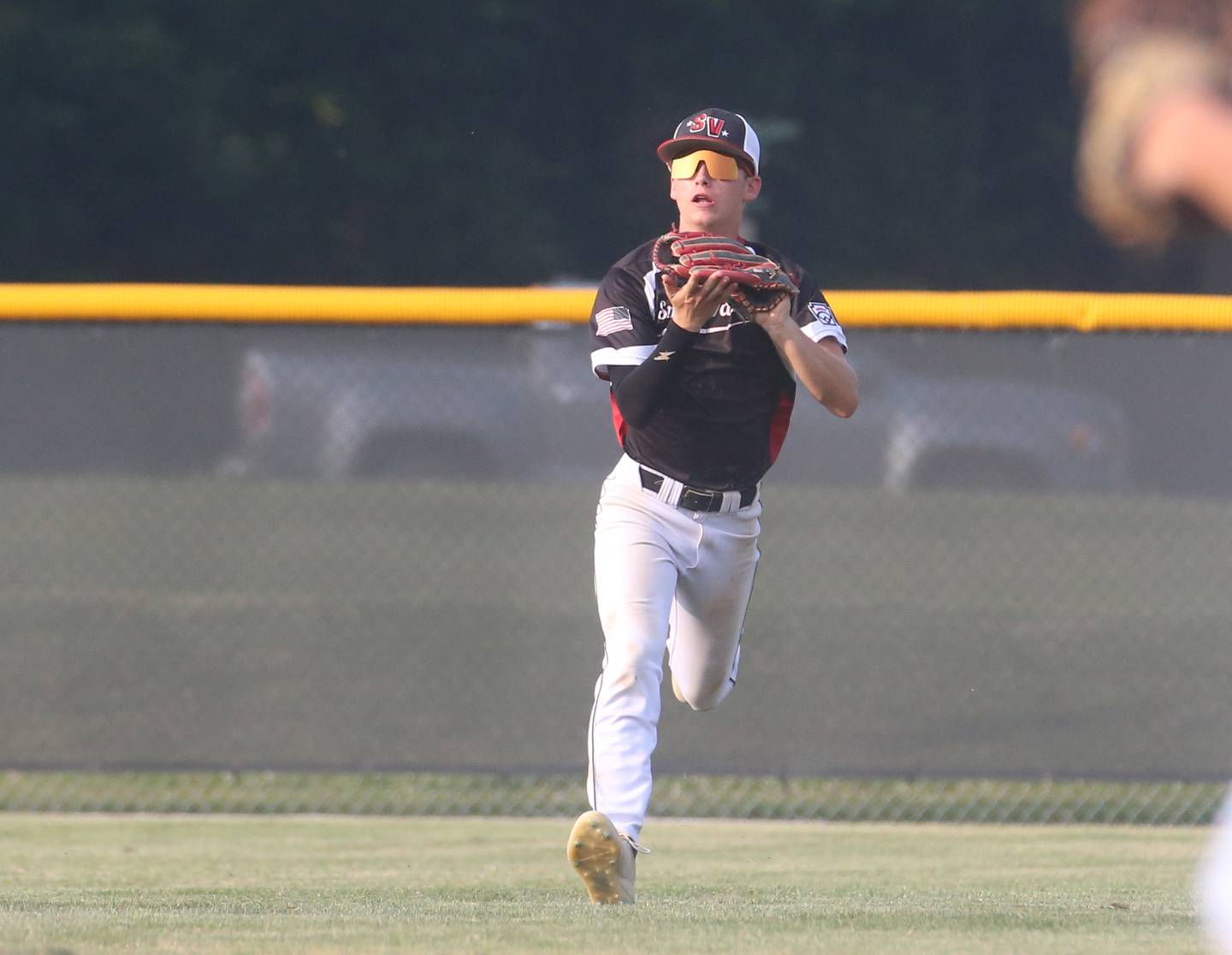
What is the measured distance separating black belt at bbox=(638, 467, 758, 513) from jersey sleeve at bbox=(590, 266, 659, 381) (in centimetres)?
26

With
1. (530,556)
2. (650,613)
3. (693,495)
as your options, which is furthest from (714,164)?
(530,556)

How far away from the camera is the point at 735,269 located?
171 inches

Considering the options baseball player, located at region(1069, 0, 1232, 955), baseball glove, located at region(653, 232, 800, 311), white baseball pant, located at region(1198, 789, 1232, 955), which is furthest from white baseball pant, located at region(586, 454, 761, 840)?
baseball player, located at region(1069, 0, 1232, 955)

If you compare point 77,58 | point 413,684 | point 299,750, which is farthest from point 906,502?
point 77,58

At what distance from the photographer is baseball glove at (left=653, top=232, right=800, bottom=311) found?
14.2 ft

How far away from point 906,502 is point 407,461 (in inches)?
68.5

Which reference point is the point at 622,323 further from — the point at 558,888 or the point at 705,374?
the point at 558,888

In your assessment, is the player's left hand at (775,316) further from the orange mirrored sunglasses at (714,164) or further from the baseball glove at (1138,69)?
the baseball glove at (1138,69)

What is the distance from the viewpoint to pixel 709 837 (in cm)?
662

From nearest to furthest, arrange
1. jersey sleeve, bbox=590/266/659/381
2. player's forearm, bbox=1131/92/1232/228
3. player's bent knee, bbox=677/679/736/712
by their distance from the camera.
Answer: player's forearm, bbox=1131/92/1232/228 → jersey sleeve, bbox=590/266/659/381 → player's bent knee, bbox=677/679/736/712

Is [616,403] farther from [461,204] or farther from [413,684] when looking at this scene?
[461,204]

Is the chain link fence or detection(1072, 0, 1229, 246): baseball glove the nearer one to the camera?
detection(1072, 0, 1229, 246): baseball glove

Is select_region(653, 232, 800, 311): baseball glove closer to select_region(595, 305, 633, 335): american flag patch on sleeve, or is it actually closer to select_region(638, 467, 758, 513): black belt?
select_region(595, 305, 633, 335): american flag patch on sleeve

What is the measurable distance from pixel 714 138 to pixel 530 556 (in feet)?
8.76
